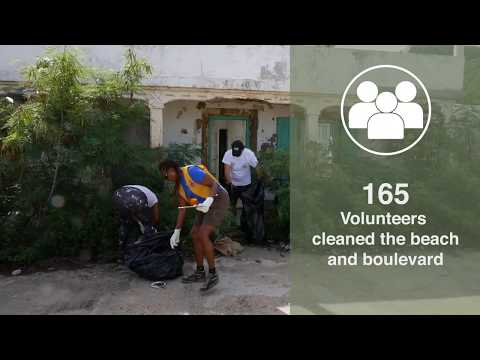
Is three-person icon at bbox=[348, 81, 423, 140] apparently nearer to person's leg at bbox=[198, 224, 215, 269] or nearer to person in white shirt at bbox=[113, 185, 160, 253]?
person's leg at bbox=[198, 224, 215, 269]

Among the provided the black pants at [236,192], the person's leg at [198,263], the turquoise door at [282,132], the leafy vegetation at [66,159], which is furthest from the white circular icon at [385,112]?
the turquoise door at [282,132]

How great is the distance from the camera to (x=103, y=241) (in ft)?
18.9

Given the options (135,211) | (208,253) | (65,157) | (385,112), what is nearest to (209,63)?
(385,112)

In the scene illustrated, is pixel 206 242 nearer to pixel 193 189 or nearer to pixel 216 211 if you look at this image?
pixel 216 211

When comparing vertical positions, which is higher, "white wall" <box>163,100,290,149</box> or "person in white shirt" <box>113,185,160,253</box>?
"white wall" <box>163,100,290,149</box>

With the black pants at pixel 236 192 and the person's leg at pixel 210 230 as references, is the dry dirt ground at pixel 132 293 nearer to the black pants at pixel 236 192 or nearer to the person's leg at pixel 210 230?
the person's leg at pixel 210 230

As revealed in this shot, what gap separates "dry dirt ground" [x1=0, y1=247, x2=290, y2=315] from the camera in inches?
167

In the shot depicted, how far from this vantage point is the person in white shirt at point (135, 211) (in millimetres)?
5145

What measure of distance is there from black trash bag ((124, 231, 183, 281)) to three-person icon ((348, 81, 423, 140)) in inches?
134

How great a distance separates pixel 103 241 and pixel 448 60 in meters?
9.56

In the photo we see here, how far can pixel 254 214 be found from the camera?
259 inches

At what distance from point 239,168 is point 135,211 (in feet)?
7.13

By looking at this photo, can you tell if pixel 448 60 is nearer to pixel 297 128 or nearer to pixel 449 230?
pixel 297 128

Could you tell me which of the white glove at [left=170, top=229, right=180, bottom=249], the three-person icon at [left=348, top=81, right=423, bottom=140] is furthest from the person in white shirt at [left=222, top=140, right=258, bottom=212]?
the white glove at [left=170, top=229, right=180, bottom=249]
